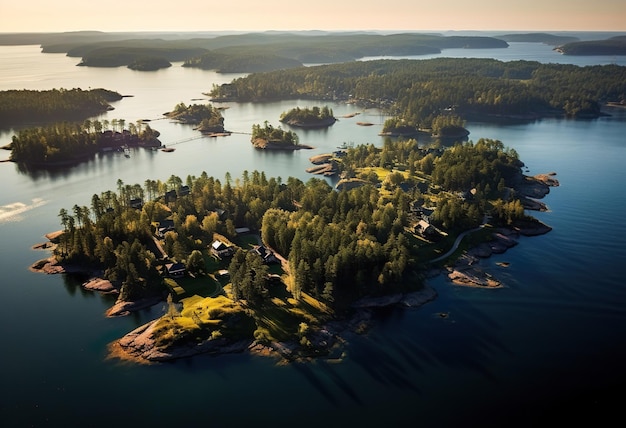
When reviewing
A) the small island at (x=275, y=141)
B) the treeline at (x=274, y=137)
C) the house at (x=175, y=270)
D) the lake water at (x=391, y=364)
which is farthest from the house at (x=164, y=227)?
the treeline at (x=274, y=137)

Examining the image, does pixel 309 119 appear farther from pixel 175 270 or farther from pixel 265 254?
pixel 175 270

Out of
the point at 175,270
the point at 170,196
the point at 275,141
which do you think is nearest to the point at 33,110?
the point at 275,141

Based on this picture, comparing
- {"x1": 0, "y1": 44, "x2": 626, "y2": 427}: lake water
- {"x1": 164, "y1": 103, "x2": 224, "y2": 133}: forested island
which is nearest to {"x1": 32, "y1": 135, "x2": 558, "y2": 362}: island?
{"x1": 0, "y1": 44, "x2": 626, "y2": 427}: lake water

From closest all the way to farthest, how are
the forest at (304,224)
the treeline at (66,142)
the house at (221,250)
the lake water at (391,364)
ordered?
the lake water at (391,364) → the forest at (304,224) → the house at (221,250) → the treeline at (66,142)

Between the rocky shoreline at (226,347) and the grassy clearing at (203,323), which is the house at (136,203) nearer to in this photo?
the grassy clearing at (203,323)

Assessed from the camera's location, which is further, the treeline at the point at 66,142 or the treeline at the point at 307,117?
the treeline at the point at 307,117

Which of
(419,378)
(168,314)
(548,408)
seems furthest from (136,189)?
(548,408)
